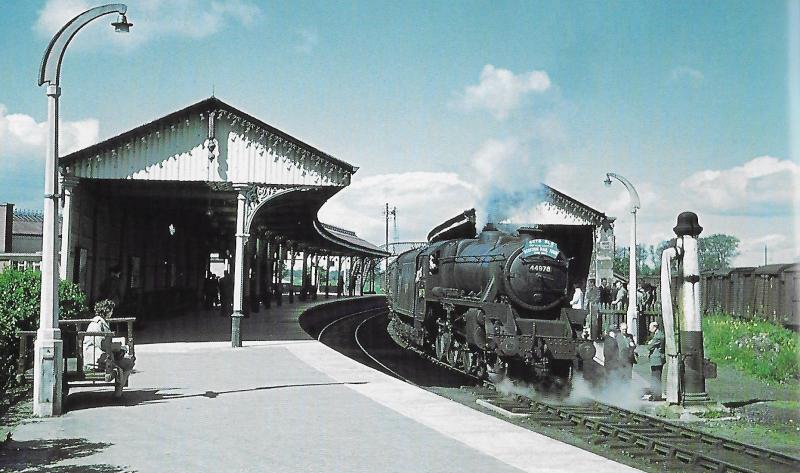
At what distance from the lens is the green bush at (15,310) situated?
1084cm

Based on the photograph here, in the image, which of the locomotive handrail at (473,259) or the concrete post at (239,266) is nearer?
the locomotive handrail at (473,259)

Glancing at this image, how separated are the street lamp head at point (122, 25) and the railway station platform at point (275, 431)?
4873 mm

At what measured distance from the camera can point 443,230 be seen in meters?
23.0

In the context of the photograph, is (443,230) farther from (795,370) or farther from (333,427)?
(333,427)

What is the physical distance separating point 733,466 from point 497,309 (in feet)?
21.1

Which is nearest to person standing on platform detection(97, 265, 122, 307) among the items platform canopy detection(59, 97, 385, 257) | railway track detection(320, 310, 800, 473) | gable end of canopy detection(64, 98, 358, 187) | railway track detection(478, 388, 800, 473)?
platform canopy detection(59, 97, 385, 257)

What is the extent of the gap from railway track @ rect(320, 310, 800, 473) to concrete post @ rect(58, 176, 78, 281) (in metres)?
9.87

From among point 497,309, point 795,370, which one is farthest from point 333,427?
point 795,370

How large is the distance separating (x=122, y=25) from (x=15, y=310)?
4379mm

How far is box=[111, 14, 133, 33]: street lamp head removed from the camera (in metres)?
10.8

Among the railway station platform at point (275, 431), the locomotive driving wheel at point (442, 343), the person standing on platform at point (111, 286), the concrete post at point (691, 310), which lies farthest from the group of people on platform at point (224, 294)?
the concrete post at point (691, 310)

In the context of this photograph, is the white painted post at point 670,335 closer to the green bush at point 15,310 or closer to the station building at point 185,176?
the station building at point 185,176

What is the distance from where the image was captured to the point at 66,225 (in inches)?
731

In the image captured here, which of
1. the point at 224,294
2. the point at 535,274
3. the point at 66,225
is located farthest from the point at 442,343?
the point at 224,294
